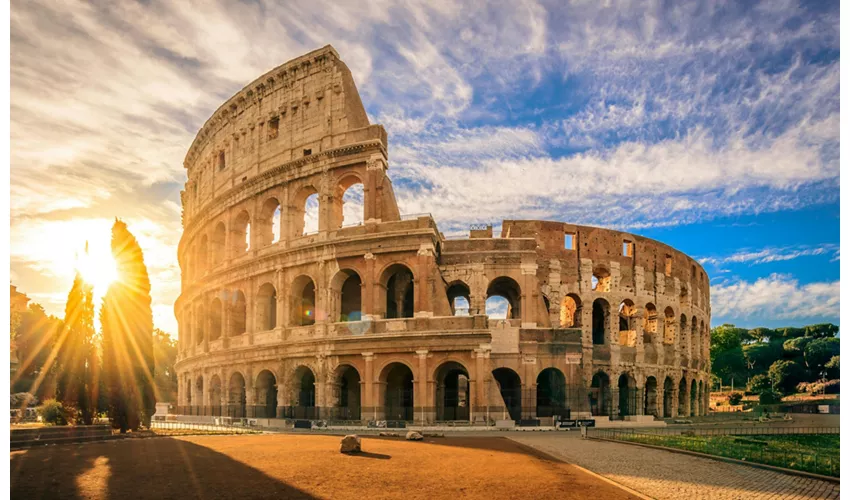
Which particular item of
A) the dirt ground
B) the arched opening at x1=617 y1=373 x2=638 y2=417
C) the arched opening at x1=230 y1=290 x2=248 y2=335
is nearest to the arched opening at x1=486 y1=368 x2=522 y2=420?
the arched opening at x1=617 y1=373 x2=638 y2=417

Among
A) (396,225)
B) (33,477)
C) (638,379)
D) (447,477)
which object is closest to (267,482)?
(447,477)

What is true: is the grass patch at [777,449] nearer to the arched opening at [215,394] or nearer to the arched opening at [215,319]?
the arched opening at [215,394]

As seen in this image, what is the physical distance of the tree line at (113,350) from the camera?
77.4 ft

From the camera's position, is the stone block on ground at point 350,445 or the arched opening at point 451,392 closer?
the stone block on ground at point 350,445

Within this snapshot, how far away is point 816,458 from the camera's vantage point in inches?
570

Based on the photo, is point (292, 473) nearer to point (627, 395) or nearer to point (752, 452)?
point (752, 452)

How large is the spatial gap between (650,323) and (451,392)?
15.4 meters

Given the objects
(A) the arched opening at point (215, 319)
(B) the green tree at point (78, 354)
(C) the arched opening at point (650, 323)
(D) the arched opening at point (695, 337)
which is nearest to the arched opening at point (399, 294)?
(A) the arched opening at point (215, 319)

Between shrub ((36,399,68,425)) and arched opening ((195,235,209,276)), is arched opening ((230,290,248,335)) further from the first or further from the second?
shrub ((36,399,68,425))

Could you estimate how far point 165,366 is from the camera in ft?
249

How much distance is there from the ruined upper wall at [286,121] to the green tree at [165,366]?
3174cm

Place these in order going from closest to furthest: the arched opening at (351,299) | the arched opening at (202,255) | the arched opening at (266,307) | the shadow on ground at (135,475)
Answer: the shadow on ground at (135,475)
the arched opening at (351,299)
the arched opening at (266,307)
the arched opening at (202,255)

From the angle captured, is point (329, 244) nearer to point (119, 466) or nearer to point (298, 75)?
point (298, 75)

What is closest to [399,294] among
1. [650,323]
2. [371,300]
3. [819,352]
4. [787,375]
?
[371,300]
